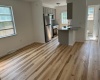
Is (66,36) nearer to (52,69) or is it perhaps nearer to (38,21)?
(38,21)

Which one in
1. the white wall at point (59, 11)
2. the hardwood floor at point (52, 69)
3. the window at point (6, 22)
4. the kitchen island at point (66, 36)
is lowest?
the hardwood floor at point (52, 69)

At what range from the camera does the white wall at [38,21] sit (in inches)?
210

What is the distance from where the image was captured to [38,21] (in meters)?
5.57

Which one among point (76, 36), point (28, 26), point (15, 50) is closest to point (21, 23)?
point (28, 26)

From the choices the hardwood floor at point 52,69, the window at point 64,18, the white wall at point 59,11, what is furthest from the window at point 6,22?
the window at point 64,18

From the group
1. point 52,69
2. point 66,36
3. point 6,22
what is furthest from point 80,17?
point 6,22

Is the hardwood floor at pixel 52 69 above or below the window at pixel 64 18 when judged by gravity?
below

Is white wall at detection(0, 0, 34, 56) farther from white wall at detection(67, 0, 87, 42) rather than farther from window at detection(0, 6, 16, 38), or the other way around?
white wall at detection(67, 0, 87, 42)

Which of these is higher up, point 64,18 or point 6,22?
point 64,18

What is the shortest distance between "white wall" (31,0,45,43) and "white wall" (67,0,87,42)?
1762 mm

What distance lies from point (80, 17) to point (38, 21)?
2.47m

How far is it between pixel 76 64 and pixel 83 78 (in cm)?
73

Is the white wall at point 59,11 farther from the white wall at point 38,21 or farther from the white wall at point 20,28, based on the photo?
the white wall at point 20,28

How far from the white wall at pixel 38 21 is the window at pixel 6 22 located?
1.49 meters
